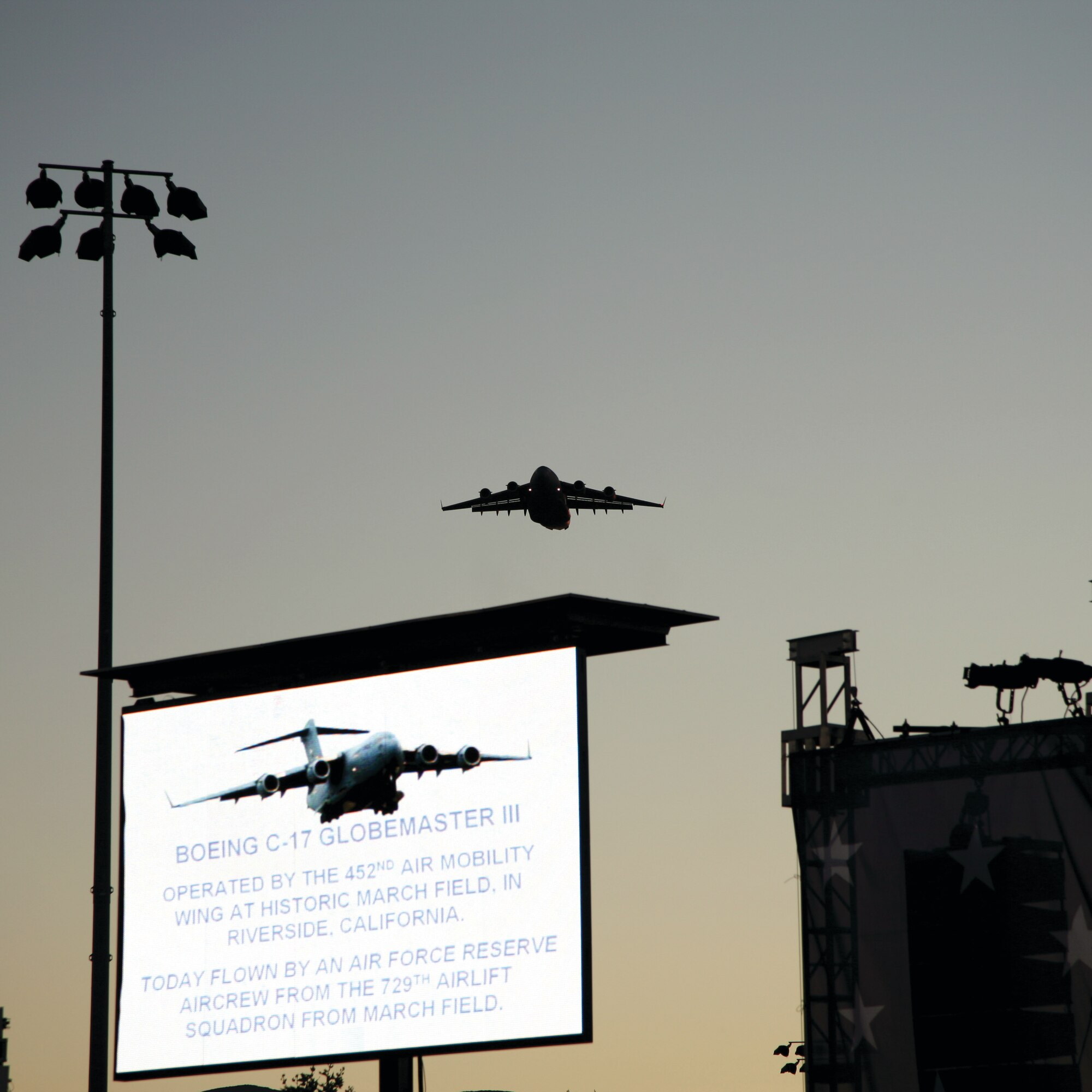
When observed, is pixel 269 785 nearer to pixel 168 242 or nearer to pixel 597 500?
pixel 168 242

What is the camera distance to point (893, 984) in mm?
23609

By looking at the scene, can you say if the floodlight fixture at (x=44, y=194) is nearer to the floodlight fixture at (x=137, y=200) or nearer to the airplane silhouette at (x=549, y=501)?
the floodlight fixture at (x=137, y=200)

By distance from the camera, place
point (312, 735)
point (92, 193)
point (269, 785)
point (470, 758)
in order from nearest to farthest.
Answer: point (470, 758), point (269, 785), point (312, 735), point (92, 193)

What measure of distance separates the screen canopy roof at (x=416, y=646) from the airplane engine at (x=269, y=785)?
97 centimetres

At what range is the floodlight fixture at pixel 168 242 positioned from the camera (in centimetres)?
1902

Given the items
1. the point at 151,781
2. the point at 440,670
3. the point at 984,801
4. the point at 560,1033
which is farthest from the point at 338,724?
the point at 984,801

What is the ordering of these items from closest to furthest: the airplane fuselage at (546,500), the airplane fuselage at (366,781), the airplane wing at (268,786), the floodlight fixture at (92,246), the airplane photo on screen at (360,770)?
1. the airplane photo on screen at (360,770)
2. the airplane fuselage at (366,781)
3. the airplane wing at (268,786)
4. the floodlight fixture at (92,246)
5. the airplane fuselage at (546,500)

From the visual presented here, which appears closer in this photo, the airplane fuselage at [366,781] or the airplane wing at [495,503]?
the airplane fuselage at [366,781]

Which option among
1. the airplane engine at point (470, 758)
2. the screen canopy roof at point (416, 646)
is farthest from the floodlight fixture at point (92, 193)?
the airplane engine at point (470, 758)

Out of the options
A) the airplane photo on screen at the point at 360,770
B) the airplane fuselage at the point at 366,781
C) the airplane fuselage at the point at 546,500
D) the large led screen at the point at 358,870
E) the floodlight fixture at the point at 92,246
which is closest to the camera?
the large led screen at the point at 358,870

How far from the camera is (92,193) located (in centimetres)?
1877

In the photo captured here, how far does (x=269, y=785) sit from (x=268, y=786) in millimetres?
13

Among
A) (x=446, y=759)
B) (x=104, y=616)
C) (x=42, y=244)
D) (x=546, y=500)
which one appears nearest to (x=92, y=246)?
(x=42, y=244)

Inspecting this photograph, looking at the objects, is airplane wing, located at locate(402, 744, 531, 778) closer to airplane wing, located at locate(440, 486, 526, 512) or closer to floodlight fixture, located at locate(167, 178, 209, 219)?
floodlight fixture, located at locate(167, 178, 209, 219)
